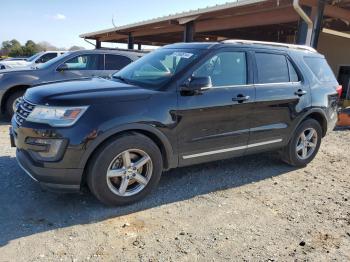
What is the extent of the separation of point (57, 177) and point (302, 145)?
3.74 metres

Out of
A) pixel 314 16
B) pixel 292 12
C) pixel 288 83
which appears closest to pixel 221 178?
pixel 288 83

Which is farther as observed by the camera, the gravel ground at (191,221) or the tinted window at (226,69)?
the tinted window at (226,69)

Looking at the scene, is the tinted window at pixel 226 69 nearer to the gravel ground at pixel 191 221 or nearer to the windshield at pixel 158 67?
the windshield at pixel 158 67

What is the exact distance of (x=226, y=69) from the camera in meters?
4.33

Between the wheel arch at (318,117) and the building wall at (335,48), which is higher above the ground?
the building wall at (335,48)

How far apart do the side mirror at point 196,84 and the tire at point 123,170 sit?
73 centimetres

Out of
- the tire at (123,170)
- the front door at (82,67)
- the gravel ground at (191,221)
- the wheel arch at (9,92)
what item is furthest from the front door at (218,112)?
the wheel arch at (9,92)

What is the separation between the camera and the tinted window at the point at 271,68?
4617mm

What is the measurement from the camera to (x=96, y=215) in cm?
357

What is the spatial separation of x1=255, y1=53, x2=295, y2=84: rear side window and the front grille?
9.35 ft

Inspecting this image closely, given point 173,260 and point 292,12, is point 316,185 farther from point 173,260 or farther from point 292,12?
point 292,12

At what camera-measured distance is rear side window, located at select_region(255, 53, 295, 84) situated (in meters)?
4.62

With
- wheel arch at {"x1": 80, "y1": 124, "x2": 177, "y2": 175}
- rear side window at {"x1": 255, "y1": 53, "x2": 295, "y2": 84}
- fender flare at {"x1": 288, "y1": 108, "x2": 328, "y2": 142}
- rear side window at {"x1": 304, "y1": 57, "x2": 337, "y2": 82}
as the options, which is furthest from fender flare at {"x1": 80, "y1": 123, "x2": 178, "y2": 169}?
rear side window at {"x1": 304, "y1": 57, "x2": 337, "y2": 82}

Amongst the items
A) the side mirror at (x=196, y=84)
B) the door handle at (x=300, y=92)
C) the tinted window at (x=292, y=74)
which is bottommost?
the door handle at (x=300, y=92)
